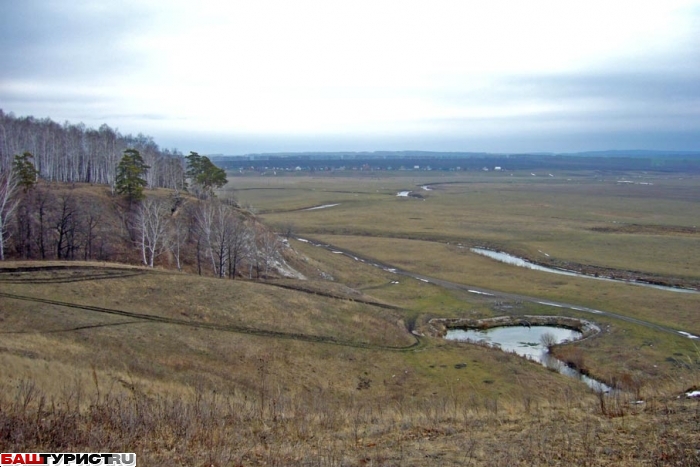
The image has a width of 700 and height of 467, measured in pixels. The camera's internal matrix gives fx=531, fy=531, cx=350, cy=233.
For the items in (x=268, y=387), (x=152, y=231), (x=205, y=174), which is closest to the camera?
(x=268, y=387)

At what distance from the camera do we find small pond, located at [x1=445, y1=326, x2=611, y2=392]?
35344mm

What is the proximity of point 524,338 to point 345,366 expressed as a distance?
1747 cm

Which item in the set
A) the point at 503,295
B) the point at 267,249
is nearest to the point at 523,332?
the point at 503,295

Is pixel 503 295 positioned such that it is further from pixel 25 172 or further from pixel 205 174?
pixel 25 172

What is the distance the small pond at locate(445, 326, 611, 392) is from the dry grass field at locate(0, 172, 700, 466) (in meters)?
2.01

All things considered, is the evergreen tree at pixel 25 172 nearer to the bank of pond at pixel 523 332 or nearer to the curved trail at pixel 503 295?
the curved trail at pixel 503 295

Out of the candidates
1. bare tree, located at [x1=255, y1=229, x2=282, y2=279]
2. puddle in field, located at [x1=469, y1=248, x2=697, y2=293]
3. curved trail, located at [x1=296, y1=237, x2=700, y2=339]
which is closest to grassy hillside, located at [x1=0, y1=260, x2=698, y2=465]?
bare tree, located at [x1=255, y1=229, x2=282, y2=279]

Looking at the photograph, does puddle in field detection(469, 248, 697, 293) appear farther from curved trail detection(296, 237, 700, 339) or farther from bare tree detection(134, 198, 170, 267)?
bare tree detection(134, 198, 170, 267)

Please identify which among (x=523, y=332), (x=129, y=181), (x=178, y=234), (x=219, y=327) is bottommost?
(x=523, y=332)

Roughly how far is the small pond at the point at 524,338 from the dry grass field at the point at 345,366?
201 cm

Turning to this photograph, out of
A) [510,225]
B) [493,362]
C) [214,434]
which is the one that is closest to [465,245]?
[510,225]

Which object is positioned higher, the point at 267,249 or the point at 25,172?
the point at 25,172

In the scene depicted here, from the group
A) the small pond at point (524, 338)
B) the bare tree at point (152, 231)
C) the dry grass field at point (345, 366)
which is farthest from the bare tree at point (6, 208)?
the small pond at point (524, 338)

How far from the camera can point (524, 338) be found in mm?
40844
